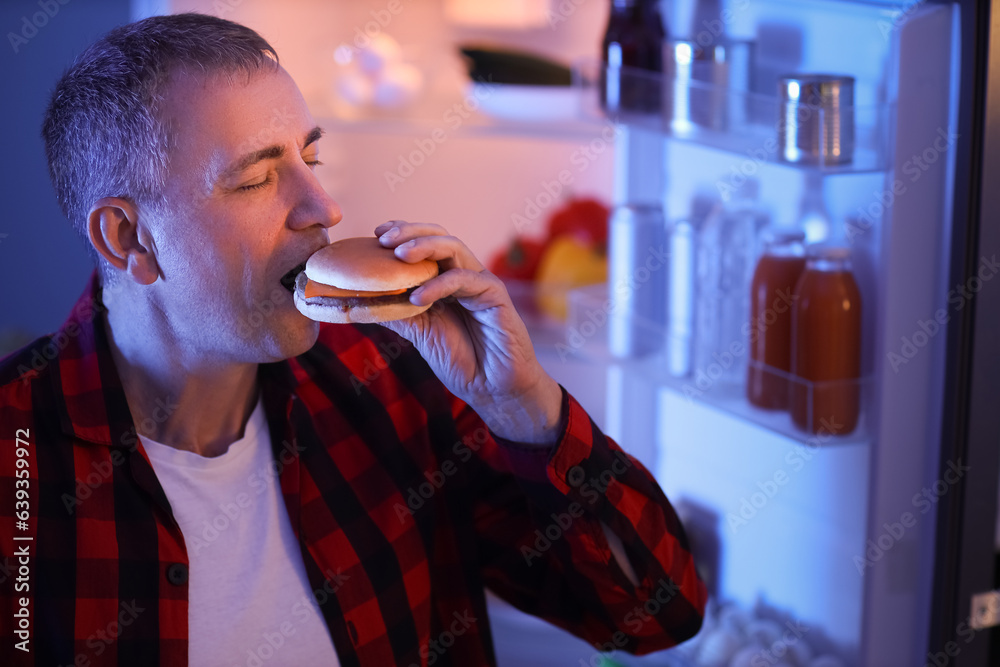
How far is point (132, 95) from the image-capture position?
3.63ft

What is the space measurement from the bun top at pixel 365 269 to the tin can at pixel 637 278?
56 cm

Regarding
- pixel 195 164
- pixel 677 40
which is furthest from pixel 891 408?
pixel 195 164

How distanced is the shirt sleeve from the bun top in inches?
8.8

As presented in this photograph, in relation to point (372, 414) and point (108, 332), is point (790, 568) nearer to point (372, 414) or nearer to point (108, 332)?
point (372, 414)

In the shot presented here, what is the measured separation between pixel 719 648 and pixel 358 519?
59 cm

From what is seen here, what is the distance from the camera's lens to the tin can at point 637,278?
1576 millimetres

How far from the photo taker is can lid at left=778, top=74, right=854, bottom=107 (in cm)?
115

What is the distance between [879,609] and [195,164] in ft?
3.31

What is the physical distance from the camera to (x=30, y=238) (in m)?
2.65

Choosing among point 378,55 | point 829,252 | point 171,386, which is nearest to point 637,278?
point 829,252

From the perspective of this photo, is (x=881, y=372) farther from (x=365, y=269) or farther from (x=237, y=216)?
(x=237, y=216)

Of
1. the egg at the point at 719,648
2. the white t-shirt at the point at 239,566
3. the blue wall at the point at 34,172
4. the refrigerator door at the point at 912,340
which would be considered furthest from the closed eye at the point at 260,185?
the blue wall at the point at 34,172

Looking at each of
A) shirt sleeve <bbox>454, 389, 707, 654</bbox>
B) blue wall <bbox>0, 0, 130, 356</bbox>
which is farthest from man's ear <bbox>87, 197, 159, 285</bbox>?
blue wall <bbox>0, 0, 130, 356</bbox>

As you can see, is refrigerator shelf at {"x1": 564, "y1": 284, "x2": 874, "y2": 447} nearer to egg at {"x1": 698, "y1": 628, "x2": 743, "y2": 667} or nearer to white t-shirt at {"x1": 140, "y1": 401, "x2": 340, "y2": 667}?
egg at {"x1": 698, "y1": 628, "x2": 743, "y2": 667}
